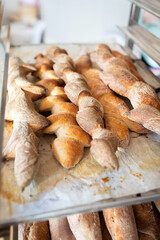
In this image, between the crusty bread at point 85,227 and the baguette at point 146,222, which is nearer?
the crusty bread at point 85,227

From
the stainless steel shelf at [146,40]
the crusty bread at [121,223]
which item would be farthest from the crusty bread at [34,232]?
the stainless steel shelf at [146,40]

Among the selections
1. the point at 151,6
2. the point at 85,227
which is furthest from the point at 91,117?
the point at 151,6

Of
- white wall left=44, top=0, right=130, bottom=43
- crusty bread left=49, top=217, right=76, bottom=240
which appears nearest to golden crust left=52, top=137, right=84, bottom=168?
crusty bread left=49, top=217, right=76, bottom=240

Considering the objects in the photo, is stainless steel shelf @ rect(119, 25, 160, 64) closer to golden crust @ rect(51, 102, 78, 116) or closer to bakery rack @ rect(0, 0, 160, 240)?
bakery rack @ rect(0, 0, 160, 240)

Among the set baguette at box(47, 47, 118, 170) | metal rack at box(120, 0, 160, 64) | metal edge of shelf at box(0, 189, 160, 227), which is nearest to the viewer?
metal edge of shelf at box(0, 189, 160, 227)

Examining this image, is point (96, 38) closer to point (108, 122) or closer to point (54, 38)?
point (54, 38)

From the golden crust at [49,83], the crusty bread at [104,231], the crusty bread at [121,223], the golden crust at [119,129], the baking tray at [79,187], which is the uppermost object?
the golden crust at [49,83]

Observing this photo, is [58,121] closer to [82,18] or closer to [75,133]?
[75,133]

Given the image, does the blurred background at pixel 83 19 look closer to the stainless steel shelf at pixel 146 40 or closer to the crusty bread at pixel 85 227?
the stainless steel shelf at pixel 146 40
